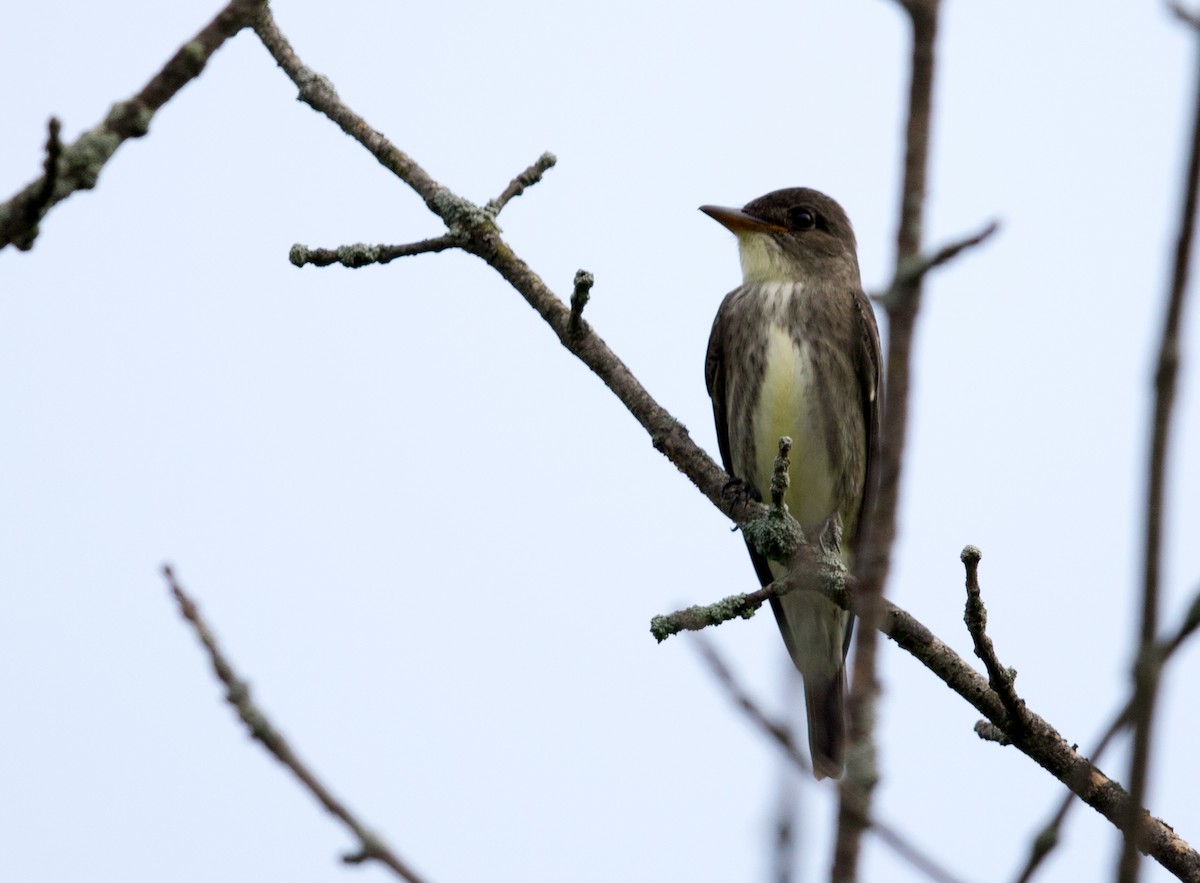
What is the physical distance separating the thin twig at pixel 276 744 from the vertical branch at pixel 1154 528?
0.82m

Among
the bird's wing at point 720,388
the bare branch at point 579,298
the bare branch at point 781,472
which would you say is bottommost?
the bare branch at point 781,472

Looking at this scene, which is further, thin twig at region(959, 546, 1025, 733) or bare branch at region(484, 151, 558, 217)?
bare branch at region(484, 151, 558, 217)

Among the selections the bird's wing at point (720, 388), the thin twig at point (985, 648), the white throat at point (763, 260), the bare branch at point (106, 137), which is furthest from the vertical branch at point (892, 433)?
the white throat at point (763, 260)

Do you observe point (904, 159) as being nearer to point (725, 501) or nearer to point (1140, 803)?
point (1140, 803)

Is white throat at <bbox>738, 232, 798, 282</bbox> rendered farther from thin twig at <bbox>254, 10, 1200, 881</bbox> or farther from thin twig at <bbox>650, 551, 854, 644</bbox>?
thin twig at <bbox>650, 551, 854, 644</bbox>

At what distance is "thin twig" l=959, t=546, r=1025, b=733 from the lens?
419cm

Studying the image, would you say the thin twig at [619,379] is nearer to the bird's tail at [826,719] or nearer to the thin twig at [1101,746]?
the bird's tail at [826,719]

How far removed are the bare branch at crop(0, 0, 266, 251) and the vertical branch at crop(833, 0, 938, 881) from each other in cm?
141

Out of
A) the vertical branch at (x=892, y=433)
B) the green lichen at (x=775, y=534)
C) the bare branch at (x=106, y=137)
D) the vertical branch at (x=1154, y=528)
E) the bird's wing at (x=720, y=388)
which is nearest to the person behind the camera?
the vertical branch at (x=1154, y=528)

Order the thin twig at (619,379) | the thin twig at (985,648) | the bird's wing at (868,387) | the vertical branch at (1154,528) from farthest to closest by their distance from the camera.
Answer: the bird's wing at (868,387) < the thin twig at (619,379) < the thin twig at (985,648) < the vertical branch at (1154,528)

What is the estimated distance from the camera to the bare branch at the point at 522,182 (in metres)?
5.39

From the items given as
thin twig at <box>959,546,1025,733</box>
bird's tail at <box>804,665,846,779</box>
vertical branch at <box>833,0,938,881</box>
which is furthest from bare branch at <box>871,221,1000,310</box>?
bird's tail at <box>804,665,846,779</box>

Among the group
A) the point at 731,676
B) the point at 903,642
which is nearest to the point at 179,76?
the point at 731,676

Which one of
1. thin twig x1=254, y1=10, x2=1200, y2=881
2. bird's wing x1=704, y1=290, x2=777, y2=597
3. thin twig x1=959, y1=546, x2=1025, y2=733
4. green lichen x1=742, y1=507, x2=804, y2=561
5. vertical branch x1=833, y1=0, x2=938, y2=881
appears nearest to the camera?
vertical branch x1=833, y1=0, x2=938, y2=881
